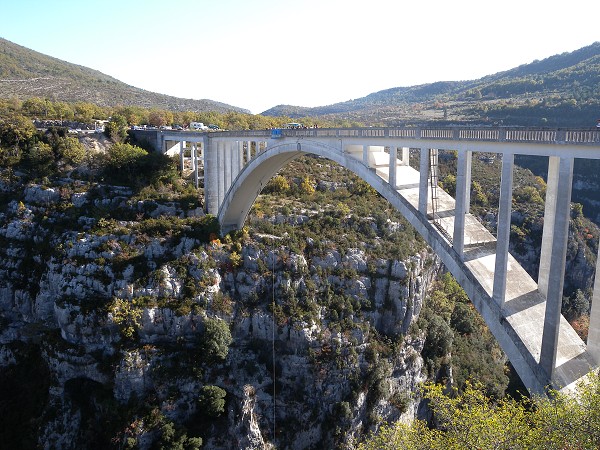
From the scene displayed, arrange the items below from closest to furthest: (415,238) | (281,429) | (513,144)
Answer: (513,144)
(281,429)
(415,238)

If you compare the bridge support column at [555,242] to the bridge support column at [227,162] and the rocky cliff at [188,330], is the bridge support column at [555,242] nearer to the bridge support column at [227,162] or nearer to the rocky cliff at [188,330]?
the rocky cliff at [188,330]

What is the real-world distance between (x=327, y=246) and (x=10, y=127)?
26901 millimetres

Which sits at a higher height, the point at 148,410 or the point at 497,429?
the point at 497,429

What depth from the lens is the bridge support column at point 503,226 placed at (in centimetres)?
1081

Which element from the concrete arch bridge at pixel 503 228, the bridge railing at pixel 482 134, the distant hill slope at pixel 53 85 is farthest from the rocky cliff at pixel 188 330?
the distant hill slope at pixel 53 85

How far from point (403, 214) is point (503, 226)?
501 cm

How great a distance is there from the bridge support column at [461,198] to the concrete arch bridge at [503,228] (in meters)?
0.03

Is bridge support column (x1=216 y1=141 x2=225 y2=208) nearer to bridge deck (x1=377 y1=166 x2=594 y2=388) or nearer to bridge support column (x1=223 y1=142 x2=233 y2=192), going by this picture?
bridge support column (x1=223 y1=142 x2=233 y2=192)

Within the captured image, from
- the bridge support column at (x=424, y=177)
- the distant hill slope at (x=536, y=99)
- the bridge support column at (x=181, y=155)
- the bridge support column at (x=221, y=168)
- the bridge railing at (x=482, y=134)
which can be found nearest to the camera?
the bridge railing at (x=482, y=134)

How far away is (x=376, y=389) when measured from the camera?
87.1 feet

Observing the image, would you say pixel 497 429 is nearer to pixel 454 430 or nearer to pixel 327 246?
pixel 454 430

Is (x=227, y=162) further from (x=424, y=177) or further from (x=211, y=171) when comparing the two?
(x=424, y=177)

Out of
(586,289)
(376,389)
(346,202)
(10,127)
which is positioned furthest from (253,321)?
(586,289)

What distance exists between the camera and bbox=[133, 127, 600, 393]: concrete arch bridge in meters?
9.70
